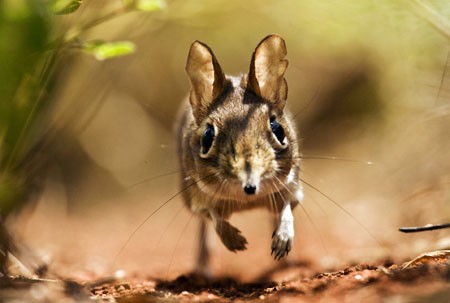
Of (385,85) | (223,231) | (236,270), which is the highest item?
(385,85)

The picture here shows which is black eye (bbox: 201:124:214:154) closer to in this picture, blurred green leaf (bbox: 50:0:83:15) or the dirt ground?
the dirt ground

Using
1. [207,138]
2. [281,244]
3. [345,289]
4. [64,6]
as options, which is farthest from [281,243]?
[64,6]

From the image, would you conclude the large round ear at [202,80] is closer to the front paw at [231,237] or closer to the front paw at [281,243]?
the front paw at [231,237]

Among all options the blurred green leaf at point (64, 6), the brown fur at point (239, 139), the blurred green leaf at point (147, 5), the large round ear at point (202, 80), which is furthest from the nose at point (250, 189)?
the blurred green leaf at point (147, 5)


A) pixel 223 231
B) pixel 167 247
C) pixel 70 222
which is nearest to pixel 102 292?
pixel 223 231

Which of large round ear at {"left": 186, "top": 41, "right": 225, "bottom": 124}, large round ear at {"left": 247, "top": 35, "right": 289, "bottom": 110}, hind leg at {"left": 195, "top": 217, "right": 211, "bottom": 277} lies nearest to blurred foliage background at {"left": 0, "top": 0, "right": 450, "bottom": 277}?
hind leg at {"left": 195, "top": 217, "right": 211, "bottom": 277}

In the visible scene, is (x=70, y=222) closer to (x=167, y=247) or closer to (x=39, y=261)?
(x=167, y=247)
